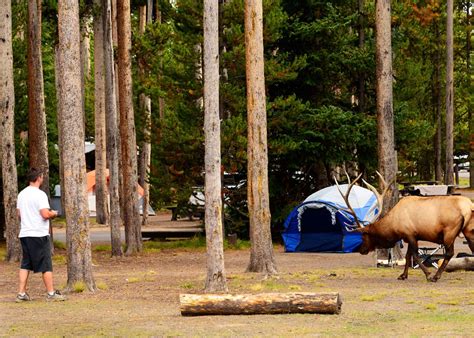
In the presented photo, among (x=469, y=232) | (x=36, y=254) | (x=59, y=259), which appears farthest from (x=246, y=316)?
(x=59, y=259)

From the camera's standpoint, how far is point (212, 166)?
19.7 metres

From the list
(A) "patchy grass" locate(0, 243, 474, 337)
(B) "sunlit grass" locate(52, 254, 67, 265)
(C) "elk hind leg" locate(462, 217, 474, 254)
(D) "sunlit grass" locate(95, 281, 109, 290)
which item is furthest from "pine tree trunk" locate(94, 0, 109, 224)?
(C) "elk hind leg" locate(462, 217, 474, 254)

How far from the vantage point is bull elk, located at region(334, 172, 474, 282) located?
21.8 m

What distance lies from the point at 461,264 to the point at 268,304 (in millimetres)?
8497

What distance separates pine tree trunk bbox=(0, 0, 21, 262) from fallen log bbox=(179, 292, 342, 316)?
13019 mm

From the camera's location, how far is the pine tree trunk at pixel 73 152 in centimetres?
1988

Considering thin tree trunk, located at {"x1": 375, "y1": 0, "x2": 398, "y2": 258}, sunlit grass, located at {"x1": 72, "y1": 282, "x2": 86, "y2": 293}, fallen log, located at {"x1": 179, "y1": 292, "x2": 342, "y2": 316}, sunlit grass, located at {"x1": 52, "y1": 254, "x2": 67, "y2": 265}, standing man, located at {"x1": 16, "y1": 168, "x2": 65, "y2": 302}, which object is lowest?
sunlit grass, located at {"x1": 52, "y1": 254, "x2": 67, "y2": 265}

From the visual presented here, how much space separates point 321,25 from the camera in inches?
1383

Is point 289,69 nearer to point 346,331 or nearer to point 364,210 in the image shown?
point 364,210

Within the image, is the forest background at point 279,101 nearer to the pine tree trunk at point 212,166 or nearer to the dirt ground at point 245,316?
the dirt ground at point 245,316

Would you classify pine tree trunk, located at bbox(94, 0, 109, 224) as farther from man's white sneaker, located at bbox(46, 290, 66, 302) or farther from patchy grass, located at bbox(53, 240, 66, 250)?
man's white sneaker, located at bbox(46, 290, 66, 302)

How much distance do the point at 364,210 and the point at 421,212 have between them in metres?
9.83

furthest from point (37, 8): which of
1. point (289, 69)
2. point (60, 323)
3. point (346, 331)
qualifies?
point (346, 331)

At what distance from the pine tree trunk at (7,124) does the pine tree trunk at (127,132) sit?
159 inches
